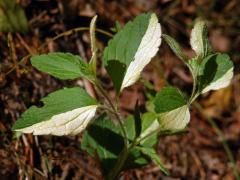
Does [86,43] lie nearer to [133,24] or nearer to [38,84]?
[38,84]

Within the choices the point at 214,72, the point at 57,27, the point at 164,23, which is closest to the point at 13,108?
the point at 57,27

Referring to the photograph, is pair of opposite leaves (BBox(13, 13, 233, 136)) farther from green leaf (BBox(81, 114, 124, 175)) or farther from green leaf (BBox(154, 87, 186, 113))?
green leaf (BBox(81, 114, 124, 175))

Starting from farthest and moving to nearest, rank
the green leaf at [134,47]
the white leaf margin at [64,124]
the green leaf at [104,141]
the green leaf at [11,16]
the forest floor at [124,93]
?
the green leaf at [11,16] → the forest floor at [124,93] → the green leaf at [104,141] → the green leaf at [134,47] → the white leaf margin at [64,124]

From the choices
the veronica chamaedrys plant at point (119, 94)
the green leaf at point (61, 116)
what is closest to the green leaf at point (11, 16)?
the veronica chamaedrys plant at point (119, 94)

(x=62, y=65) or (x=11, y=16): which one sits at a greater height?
(x=11, y=16)

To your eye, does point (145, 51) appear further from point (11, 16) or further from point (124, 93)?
point (124, 93)

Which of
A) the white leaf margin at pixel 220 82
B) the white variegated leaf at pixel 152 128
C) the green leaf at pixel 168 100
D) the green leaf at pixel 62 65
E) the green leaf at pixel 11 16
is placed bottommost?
the white variegated leaf at pixel 152 128

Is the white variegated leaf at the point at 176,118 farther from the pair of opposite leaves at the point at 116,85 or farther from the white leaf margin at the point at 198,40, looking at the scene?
the white leaf margin at the point at 198,40

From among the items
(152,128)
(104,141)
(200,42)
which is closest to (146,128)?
(152,128)
